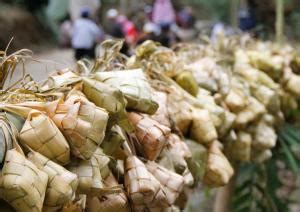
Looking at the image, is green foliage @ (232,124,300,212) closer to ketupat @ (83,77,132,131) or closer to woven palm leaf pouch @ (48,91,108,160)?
ketupat @ (83,77,132,131)

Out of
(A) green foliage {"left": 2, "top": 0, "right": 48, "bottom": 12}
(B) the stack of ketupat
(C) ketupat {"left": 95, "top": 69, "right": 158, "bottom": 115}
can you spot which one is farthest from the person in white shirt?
(A) green foliage {"left": 2, "top": 0, "right": 48, "bottom": 12}

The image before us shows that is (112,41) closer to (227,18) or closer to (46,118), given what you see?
(46,118)

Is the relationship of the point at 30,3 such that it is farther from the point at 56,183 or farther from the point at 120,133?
the point at 56,183

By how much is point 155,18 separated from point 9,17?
3664 mm

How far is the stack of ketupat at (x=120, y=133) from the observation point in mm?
1062

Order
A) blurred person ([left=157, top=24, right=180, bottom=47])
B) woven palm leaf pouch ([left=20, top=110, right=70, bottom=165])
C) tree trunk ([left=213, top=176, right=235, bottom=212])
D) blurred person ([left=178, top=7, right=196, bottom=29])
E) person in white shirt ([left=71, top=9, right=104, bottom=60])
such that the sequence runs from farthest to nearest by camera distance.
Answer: blurred person ([left=178, top=7, right=196, bottom=29]) < blurred person ([left=157, top=24, right=180, bottom=47]) < person in white shirt ([left=71, top=9, right=104, bottom=60]) < tree trunk ([left=213, top=176, right=235, bottom=212]) < woven palm leaf pouch ([left=20, top=110, right=70, bottom=165])

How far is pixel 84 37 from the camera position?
25.2 ft

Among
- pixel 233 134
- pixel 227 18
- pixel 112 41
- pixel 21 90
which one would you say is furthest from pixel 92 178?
pixel 227 18

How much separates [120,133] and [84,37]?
6419 mm

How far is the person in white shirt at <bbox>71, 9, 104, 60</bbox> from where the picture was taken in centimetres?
765

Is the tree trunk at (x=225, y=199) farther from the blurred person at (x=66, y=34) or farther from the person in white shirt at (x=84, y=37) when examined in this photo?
the blurred person at (x=66, y=34)

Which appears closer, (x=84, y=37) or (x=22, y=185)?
(x=22, y=185)

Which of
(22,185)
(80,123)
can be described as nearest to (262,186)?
(80,123)

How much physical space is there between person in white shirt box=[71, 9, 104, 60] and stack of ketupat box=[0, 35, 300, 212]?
5.36 meters
